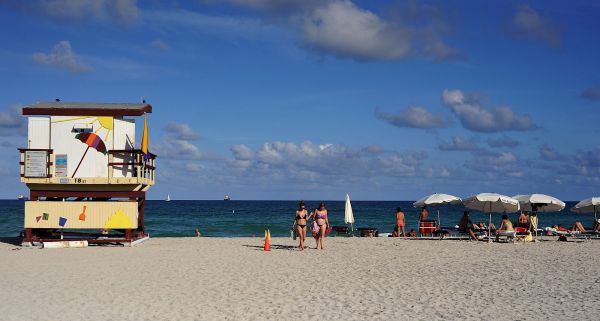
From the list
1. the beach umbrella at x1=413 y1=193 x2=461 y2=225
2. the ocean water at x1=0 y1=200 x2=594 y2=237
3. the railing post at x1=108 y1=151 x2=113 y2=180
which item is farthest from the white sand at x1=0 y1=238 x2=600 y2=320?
the ocean water at x1=0 y1=200 x2=594 y2=237

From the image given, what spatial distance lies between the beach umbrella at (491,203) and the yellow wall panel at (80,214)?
1352 centimetres

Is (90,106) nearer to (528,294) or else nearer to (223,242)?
(223,242)

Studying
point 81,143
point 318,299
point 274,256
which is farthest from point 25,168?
point 318,299

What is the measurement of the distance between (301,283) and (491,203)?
14.1 meters

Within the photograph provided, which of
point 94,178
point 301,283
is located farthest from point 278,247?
point 301,283

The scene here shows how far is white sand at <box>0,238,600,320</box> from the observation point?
1108 centimetres

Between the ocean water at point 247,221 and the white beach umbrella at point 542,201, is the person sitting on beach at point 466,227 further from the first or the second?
the ocean water at point 247,221

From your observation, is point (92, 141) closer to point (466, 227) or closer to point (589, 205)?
point (466, 227)

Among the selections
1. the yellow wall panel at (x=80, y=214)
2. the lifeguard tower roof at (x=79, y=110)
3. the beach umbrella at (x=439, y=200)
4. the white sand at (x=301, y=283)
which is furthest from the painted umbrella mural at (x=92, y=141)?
the beach umbrella at (x=439, y=200)

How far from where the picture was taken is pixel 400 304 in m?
11.7

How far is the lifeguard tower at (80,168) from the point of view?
78.7 ft

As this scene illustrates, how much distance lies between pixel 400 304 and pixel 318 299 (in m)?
1.61

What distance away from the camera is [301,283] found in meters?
14.3

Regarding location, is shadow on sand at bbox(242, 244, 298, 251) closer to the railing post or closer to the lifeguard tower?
the lifeguard tower
